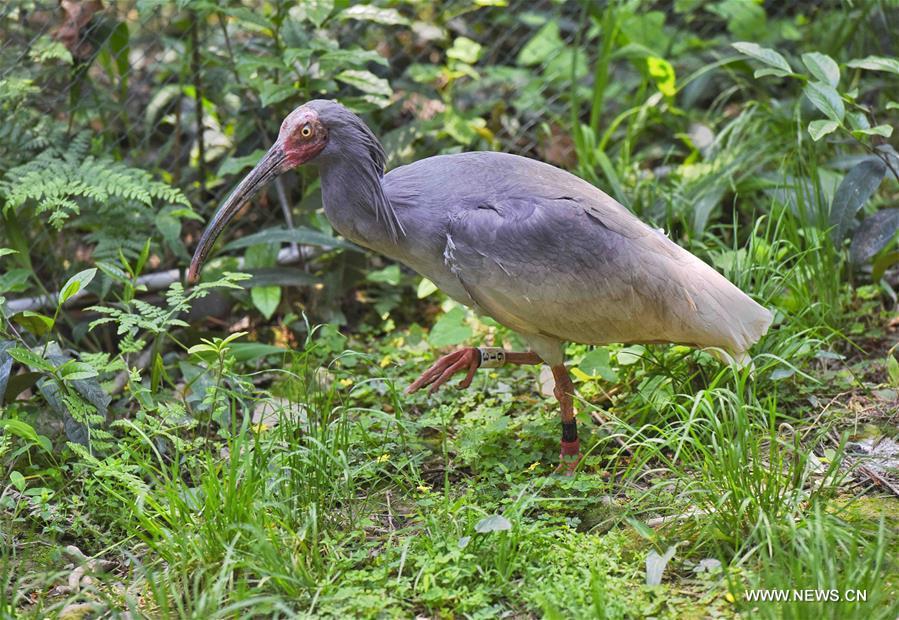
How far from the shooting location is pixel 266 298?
18.0 ft

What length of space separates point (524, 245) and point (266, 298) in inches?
75.6

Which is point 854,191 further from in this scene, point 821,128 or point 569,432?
point 569,432

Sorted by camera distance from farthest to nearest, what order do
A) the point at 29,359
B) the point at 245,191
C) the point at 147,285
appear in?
the point at 147,285, the point at 245,191, the point at 29,359

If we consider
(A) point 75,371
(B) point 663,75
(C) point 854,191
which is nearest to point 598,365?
(C) point 854,191

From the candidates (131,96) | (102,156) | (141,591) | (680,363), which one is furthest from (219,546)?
(131,96)

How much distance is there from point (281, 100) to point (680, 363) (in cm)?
256

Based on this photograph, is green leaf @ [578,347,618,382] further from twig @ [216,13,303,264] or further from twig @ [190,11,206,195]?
twig @ [190,11,206,195]

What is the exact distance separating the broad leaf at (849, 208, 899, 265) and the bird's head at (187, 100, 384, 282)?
2675mm

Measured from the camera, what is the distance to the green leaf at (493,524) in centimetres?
354

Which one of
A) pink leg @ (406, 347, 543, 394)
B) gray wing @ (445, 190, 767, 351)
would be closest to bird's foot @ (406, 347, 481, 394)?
pink leg @ (406, 347, 543, 394)

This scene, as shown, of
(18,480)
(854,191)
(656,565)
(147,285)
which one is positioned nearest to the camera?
(656,565)

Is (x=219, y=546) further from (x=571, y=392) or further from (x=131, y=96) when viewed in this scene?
(x=131, y=96)

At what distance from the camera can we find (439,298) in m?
6.12

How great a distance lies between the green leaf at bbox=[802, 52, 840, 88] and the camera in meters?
4.95
